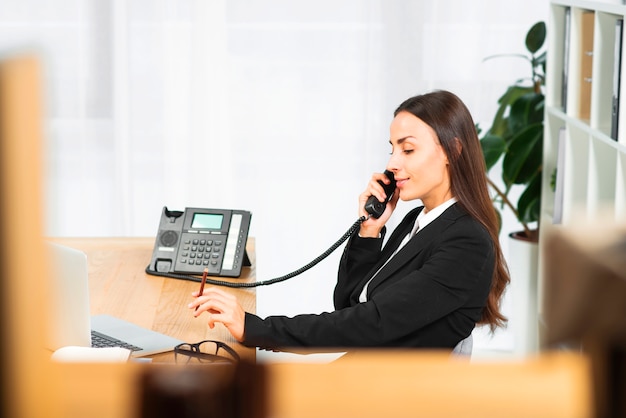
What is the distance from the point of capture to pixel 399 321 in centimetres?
186

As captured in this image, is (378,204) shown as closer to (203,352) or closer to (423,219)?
(423,219)

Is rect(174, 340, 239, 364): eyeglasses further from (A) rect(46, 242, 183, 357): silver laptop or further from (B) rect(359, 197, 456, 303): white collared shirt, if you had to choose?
(B) rect(359, 197, 456, 303): white collared shirt

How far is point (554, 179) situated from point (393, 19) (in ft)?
3.56

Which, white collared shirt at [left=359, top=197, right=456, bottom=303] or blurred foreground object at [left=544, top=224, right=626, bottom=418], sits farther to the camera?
white collared shirt at [left=359, top=197, right=456, bottom=303]

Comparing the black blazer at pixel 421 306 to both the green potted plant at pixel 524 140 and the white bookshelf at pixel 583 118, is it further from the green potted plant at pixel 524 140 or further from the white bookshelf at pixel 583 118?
the green potted plant at pixel 524 140

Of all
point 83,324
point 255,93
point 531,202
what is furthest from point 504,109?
point 83,324

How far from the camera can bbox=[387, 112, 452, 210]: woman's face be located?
1.97 m

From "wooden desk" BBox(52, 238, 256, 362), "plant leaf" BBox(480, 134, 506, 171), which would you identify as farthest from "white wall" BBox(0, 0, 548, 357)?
"wooden desk" BBox(52, 238, 256, 362)

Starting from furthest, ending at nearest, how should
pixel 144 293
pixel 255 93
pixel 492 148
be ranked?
pixel 255 93 < pixel 492 148 < pixel 144 293

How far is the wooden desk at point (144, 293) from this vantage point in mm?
1944

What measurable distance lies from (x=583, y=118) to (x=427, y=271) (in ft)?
4.43

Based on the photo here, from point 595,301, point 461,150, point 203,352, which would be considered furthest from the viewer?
point 461,150

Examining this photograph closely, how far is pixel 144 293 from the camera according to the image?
7.29 ft

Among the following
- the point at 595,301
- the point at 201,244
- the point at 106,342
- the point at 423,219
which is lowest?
the point at 106,342
